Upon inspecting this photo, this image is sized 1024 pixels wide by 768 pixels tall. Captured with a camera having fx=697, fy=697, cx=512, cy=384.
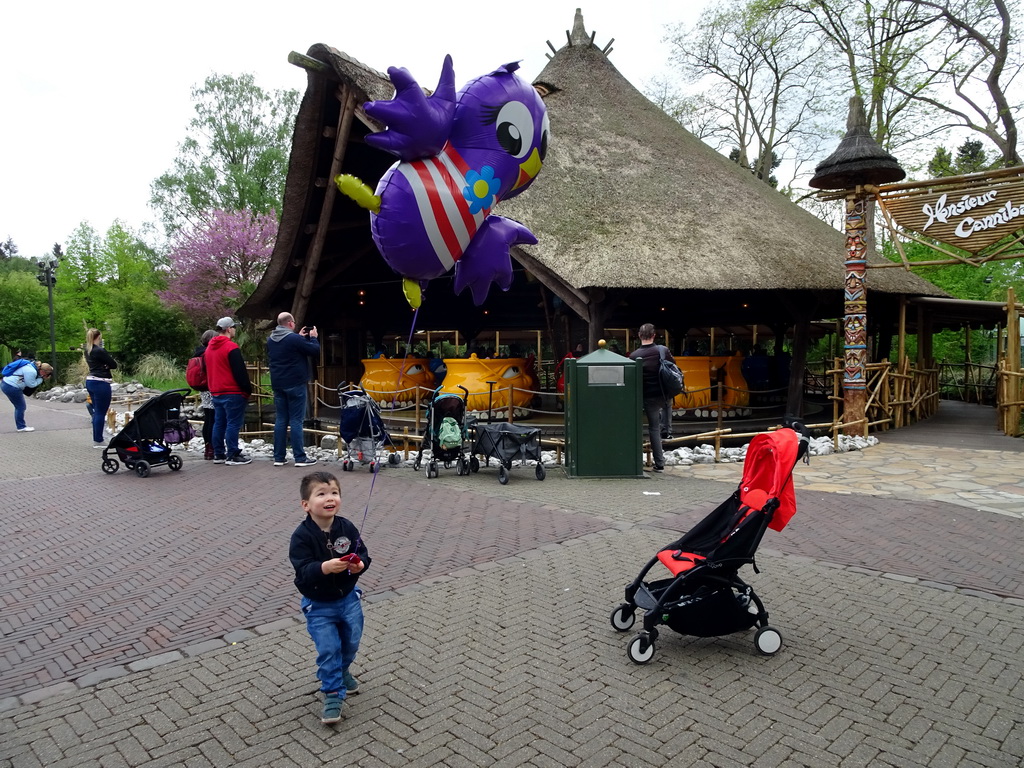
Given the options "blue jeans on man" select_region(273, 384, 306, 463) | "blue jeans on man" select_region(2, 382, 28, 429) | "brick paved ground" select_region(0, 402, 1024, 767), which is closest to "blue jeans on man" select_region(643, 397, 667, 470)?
"brick paved ground" select_region(0, 402, 1024, 767)

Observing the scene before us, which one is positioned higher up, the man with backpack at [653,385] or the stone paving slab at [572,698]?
the man with backpack at [653,385]

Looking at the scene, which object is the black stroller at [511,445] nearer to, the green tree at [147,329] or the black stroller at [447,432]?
the black stroller at [447,432]

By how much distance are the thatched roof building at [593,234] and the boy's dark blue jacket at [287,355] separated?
149 inches

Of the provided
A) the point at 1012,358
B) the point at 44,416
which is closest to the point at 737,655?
the point at 1012,358

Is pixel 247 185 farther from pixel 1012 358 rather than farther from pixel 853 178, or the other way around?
pixel 1012 358

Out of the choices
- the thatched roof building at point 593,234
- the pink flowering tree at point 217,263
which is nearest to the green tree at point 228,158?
the pink flowering tree at point 217,263

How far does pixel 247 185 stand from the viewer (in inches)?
1501

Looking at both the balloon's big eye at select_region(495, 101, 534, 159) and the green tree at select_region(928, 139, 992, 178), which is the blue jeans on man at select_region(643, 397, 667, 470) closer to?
the balloon's big eye at select_region(495, 101, 534, 159)

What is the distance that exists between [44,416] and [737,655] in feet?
68.5

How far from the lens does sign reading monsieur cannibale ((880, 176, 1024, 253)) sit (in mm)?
11258

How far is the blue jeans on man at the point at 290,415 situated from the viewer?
9.61 meters

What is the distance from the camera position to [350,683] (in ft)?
11.0

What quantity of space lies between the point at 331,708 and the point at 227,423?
806 cm

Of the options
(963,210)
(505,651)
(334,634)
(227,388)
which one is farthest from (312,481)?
(963,210)
